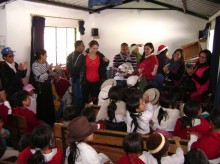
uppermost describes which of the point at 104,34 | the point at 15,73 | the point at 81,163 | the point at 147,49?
the point at 104,34

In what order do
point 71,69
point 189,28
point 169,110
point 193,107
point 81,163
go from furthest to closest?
point 189,28 → point 71,69 → point 169,110 → point 193,107 → point 81,163

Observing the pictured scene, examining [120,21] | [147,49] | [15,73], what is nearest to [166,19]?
[120,21]

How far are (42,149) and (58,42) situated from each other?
17.6 feet

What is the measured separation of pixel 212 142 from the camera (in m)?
2.03

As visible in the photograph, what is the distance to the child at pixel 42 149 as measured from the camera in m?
1.91

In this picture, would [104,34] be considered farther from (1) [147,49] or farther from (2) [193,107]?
(2) [193,107]

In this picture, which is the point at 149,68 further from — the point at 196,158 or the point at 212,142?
the point at 196,158

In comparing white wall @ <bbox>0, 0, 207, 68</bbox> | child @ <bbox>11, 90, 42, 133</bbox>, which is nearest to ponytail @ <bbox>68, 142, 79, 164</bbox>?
child @ <bbox>11, 90, 42, 133</bbox>

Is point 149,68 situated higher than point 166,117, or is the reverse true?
point 149,68

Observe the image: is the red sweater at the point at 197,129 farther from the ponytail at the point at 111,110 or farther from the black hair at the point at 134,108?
the ponytail at the point at 111,110

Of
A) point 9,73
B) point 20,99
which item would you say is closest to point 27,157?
point 20,99

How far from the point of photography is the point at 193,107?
7.90 feet

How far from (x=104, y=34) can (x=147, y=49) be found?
14.4 feet

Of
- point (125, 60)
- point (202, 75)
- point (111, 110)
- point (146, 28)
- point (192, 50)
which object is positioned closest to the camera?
point (111, 110)
